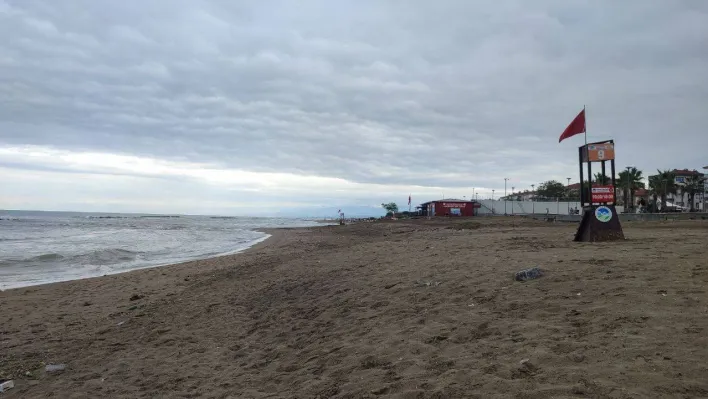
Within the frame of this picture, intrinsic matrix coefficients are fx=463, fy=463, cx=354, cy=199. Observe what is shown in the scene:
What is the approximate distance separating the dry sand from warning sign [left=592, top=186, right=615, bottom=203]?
2.18 meters

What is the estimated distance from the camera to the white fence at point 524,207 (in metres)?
78.6

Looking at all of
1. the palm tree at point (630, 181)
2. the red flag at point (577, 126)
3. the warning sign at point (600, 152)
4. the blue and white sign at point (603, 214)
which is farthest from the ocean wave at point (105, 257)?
the palm tree at point (630, 181)

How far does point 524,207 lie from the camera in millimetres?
86250

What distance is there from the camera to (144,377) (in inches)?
233

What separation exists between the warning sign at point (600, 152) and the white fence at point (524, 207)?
67216 millimetres

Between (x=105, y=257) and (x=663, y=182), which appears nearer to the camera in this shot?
(x=105, y=257)

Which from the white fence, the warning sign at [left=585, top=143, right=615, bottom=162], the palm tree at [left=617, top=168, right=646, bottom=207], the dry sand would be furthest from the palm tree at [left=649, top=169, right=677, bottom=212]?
Result: the dry sand

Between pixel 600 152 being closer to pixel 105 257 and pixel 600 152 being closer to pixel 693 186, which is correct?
pixel 105 257

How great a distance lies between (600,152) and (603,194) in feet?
4.16

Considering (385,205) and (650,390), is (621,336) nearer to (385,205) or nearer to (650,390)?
(650,390)

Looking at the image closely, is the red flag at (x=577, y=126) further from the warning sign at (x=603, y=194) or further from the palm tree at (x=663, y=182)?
the palm tree at (x=663, y=182)

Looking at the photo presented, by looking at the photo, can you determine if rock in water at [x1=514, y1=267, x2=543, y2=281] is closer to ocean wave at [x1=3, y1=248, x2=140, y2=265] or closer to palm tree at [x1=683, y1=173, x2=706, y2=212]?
ocean wave at [x1=3, y1=248, x2=140, y2=265]

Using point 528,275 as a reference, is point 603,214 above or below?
above

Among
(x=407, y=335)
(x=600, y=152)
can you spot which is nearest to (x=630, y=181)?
(x=600, y=152)
